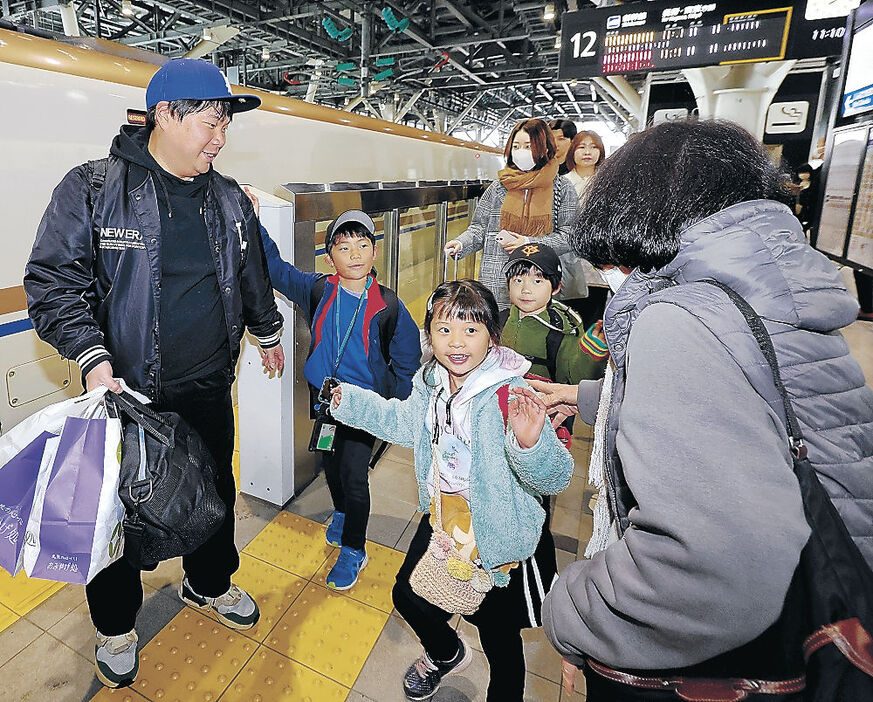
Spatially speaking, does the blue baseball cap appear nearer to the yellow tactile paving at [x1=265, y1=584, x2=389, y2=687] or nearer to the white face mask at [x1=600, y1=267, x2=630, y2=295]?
the white face mask at [x1=600, y1=267, x2=630, y2=295]

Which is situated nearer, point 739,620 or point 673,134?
point 739,620

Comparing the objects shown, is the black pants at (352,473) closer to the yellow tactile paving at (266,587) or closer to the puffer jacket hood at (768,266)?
the yellow tactile paving at (266,587)

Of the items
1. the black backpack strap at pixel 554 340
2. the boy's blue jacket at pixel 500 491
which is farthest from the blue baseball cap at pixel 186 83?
the black backpack strap at pixel 554 340

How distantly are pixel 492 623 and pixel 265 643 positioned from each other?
3.12 feet

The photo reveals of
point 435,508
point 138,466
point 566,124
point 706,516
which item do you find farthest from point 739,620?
point 566,124

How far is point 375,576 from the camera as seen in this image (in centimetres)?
239

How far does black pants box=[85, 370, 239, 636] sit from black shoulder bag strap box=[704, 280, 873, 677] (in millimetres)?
1677

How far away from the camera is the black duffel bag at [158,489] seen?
1.50 meters

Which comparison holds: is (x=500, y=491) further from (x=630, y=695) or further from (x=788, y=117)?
(x=788, y=117)

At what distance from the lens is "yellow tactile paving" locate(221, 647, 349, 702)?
1.83m

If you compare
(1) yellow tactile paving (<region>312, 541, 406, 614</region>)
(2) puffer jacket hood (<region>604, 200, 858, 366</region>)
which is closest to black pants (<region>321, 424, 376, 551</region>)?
(1) yellow tactile paving (<region>312, 541, 406, 614</region>)

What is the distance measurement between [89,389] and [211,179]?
2.52 feet

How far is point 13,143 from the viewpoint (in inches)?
79.0

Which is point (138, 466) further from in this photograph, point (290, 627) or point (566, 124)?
point (566, 124)
